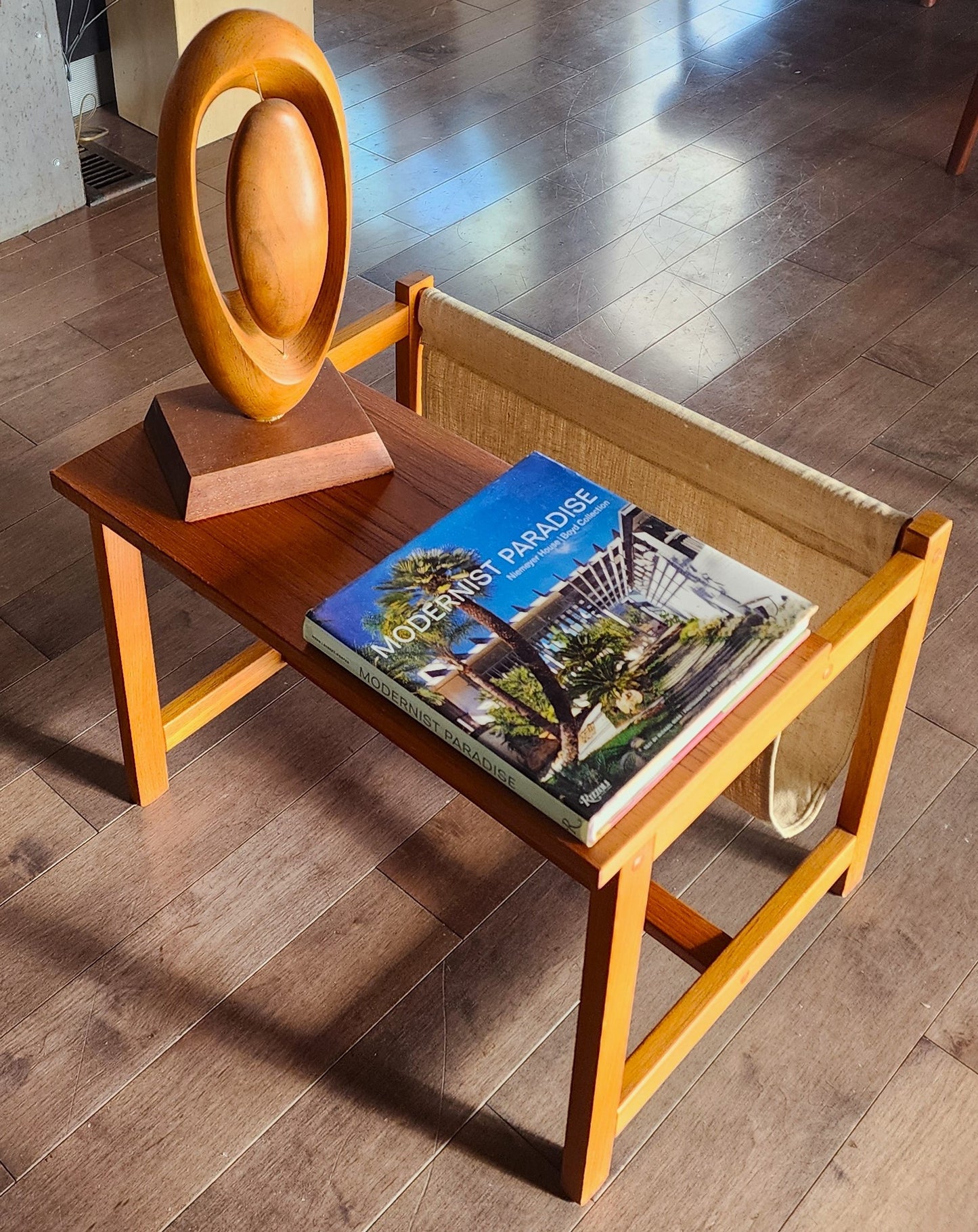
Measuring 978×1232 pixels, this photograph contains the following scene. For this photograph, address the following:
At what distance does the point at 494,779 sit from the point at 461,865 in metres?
0.60

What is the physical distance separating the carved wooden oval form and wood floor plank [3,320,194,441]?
119 cm

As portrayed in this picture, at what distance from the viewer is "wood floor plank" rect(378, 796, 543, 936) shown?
145 cm

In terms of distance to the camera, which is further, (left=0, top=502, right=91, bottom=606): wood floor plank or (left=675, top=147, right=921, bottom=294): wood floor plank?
(left=675, top=147, right=921, bottom=294): wood floor plank

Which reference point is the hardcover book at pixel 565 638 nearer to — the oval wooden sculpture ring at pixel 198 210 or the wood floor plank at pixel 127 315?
the oval wooden sculpture ring at pixel 198 210

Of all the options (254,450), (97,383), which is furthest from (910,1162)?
(97,383)

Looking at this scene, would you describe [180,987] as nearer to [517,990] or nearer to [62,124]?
[517,990]

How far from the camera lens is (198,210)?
1.05 meters

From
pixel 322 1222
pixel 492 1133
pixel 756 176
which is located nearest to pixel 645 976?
pixel 492 1133

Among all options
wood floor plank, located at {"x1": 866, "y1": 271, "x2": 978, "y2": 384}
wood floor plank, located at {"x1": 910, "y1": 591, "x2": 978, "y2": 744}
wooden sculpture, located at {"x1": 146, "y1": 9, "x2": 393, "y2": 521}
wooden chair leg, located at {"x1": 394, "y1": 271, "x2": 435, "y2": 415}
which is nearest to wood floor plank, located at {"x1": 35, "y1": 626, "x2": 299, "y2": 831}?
wooden chair leg, located at {"x1": 394, "y1": 271, "x2": 435, "y2": 415}

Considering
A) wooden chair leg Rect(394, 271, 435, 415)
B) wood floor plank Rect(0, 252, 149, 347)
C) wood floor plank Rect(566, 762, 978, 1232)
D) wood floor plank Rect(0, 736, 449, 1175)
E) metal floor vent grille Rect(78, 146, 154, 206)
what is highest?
wooden chair leg Rect(394, 271, 435, 415)

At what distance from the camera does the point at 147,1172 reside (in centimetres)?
121

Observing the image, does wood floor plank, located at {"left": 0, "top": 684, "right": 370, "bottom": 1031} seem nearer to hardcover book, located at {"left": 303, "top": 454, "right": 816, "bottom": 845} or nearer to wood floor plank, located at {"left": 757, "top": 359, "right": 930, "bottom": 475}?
hardcover book, located at {"left": 303, "top": 454, "right": 816, "bottom": 845}

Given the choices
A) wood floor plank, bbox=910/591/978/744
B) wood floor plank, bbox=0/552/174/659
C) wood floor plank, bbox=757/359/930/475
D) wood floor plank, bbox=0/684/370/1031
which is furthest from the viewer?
wood floor plank, bbox=757/359/930/475

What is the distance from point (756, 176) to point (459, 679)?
223 cm
